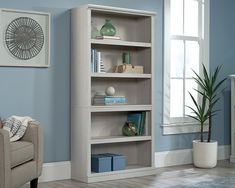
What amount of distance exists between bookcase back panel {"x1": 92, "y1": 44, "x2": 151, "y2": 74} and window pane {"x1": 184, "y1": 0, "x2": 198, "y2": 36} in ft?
2.95

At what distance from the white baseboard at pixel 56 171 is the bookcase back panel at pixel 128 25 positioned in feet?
5.10

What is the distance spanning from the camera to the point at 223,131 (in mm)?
6617

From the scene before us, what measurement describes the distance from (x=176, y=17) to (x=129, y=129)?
166 cm

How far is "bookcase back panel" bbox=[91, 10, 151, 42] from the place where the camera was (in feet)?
17.7

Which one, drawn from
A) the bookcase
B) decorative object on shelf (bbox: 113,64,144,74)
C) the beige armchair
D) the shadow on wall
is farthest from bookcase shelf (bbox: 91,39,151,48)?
the beige armchair

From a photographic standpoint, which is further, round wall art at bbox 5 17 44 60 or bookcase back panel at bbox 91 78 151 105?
bookcase back panel at bbox 91 78 151 105

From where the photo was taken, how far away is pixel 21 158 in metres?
4.00

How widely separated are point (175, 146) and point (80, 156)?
5.08 feet

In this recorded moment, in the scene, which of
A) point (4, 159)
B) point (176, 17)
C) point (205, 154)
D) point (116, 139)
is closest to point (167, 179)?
point (116, 139)

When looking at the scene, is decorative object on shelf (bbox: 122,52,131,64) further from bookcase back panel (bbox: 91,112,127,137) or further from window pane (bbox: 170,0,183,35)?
window pane (bbox: 170,0,183,35)

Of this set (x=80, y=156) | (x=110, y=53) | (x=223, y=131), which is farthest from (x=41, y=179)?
(x=223, y=131)

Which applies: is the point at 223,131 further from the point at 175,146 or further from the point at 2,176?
the point at 2,176

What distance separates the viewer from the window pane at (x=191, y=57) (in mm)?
6215

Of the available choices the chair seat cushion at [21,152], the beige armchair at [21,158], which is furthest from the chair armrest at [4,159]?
the chair seat cushion at [21,152]
